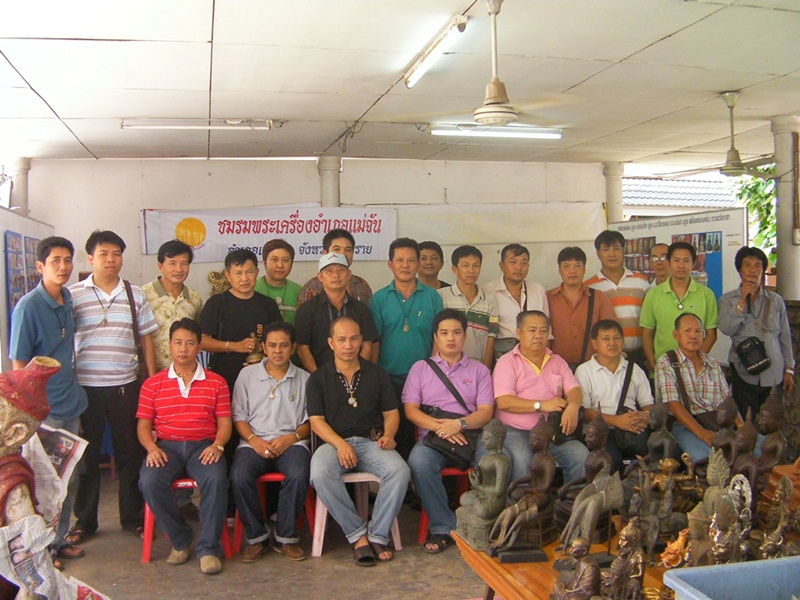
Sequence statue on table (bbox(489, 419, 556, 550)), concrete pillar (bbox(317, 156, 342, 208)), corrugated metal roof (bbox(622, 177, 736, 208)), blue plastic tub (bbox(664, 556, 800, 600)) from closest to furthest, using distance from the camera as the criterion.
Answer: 1. blue plastic tub (bbox(664, 556, 800, 600))
2. statue on table (bbox(489, 419, 556, 550))
3. concrete pillar (bbox(317, 156, 342, 208))
4. corrugated metal roof (bbox(622, 177, 736, 208))

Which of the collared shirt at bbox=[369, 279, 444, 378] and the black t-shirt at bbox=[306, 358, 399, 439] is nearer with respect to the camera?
the black t-shirt at bbox=[306, 358, 399, 439]

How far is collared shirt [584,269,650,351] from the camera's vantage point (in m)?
4.73

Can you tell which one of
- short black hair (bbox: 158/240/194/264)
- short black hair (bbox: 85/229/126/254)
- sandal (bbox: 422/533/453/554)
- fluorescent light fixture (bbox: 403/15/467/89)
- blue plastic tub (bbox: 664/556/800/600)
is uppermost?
fluorescent light fixture (bbox: 403/15/467/89)

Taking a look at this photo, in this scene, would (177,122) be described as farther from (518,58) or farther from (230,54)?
(518,58)

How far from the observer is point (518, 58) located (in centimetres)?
432

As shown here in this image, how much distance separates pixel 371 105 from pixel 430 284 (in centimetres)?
146

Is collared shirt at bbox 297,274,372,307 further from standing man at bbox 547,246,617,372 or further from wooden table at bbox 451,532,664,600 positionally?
wooden table at bbox 451,532,664,600

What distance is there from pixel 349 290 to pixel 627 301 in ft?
5.87

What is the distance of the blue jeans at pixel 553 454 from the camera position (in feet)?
12.5

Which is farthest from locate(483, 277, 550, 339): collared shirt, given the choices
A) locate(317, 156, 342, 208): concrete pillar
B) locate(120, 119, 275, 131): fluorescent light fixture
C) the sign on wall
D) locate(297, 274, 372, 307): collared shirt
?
locate(317, 156, 342, 208): concrete pillar

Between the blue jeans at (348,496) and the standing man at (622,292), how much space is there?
71.6 inches

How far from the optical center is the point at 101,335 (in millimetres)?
3928

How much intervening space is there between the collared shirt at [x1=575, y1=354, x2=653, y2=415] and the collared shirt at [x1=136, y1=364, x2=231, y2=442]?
6.47 feet

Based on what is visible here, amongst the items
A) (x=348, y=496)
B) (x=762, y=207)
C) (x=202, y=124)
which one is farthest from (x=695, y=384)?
(x=762, y=207)
